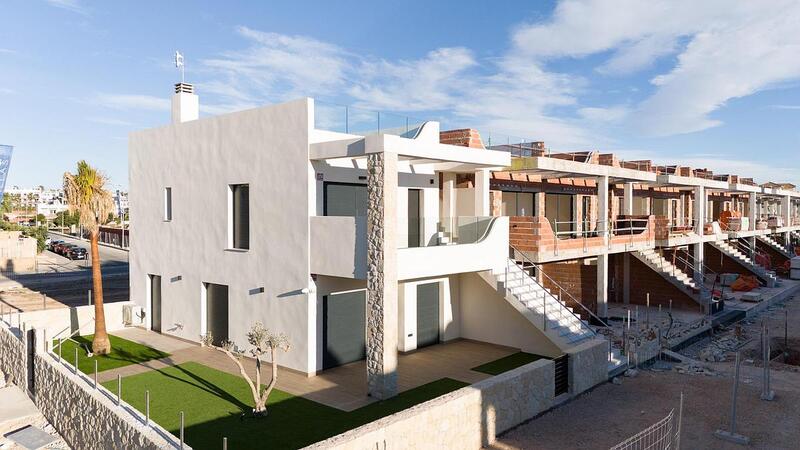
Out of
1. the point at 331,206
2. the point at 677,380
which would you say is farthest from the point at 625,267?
the point at 331,206

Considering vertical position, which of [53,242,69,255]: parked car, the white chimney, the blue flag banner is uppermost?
the white chimney

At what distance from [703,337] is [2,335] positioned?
26965 millimetres

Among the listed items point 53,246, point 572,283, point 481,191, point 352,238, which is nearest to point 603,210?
point 572,283

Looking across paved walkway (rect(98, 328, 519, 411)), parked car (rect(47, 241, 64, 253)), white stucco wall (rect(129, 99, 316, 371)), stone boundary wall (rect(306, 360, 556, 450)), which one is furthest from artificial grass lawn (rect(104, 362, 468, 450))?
parked car (rect(47, 241, 64, 253))

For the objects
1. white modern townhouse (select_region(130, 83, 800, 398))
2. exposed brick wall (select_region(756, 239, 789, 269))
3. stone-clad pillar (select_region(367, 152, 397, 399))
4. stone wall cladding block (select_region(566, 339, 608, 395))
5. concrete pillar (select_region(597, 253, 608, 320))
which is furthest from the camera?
exposed brick wall (select_region(756, 239, 789, 269))

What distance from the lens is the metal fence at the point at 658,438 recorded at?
1212 cm

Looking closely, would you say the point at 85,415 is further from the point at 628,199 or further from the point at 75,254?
the point at 75,254

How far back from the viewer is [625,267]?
98.5 ft

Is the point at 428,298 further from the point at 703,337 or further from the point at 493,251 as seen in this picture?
the point at 703,337

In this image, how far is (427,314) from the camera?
20328 mm

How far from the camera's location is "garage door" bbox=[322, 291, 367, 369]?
56.3 feet

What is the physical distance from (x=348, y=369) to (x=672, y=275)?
61.6 ft

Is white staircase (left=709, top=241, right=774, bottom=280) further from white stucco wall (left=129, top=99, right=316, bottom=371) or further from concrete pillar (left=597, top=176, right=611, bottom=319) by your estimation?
white stucco wall (left=129, top=99, right=316, bottom=371)

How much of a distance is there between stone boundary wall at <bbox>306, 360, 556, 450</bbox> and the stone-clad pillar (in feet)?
9.68
